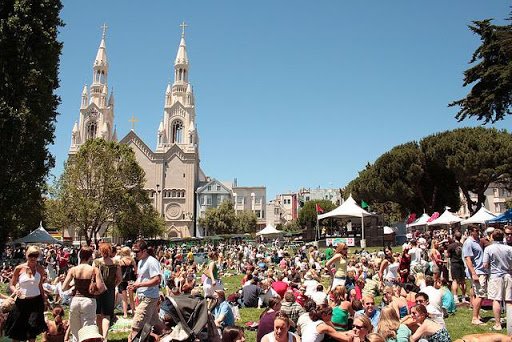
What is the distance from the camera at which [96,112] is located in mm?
83562

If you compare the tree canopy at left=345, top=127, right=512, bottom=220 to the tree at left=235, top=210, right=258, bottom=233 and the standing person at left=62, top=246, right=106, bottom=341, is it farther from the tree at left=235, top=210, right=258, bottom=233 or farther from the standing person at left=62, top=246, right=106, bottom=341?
the standing person at left=62, top=246, right=106, bottom=341

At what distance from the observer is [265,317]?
654 centimetres

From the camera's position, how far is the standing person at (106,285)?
23.9ft

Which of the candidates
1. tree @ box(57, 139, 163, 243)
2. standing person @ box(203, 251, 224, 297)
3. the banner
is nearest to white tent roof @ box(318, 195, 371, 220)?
the banner

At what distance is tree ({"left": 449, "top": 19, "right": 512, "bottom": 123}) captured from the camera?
18797 mm

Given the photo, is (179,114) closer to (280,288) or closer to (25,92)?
(25,92)

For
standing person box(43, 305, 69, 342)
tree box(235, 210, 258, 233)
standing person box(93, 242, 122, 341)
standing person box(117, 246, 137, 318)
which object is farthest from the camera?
tree box(235, 210, 258, 233)

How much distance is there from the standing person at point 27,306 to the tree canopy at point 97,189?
3587cm

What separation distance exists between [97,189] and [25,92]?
2332cm

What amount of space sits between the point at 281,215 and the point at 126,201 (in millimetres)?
81747

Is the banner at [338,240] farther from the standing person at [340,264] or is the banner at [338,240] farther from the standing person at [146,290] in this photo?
the standing person at [146,290]

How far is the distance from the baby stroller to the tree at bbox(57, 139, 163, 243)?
3737 cm

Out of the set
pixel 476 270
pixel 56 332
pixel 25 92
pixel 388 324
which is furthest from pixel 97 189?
pixel 388 324

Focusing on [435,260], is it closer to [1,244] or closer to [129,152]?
[1,244]
